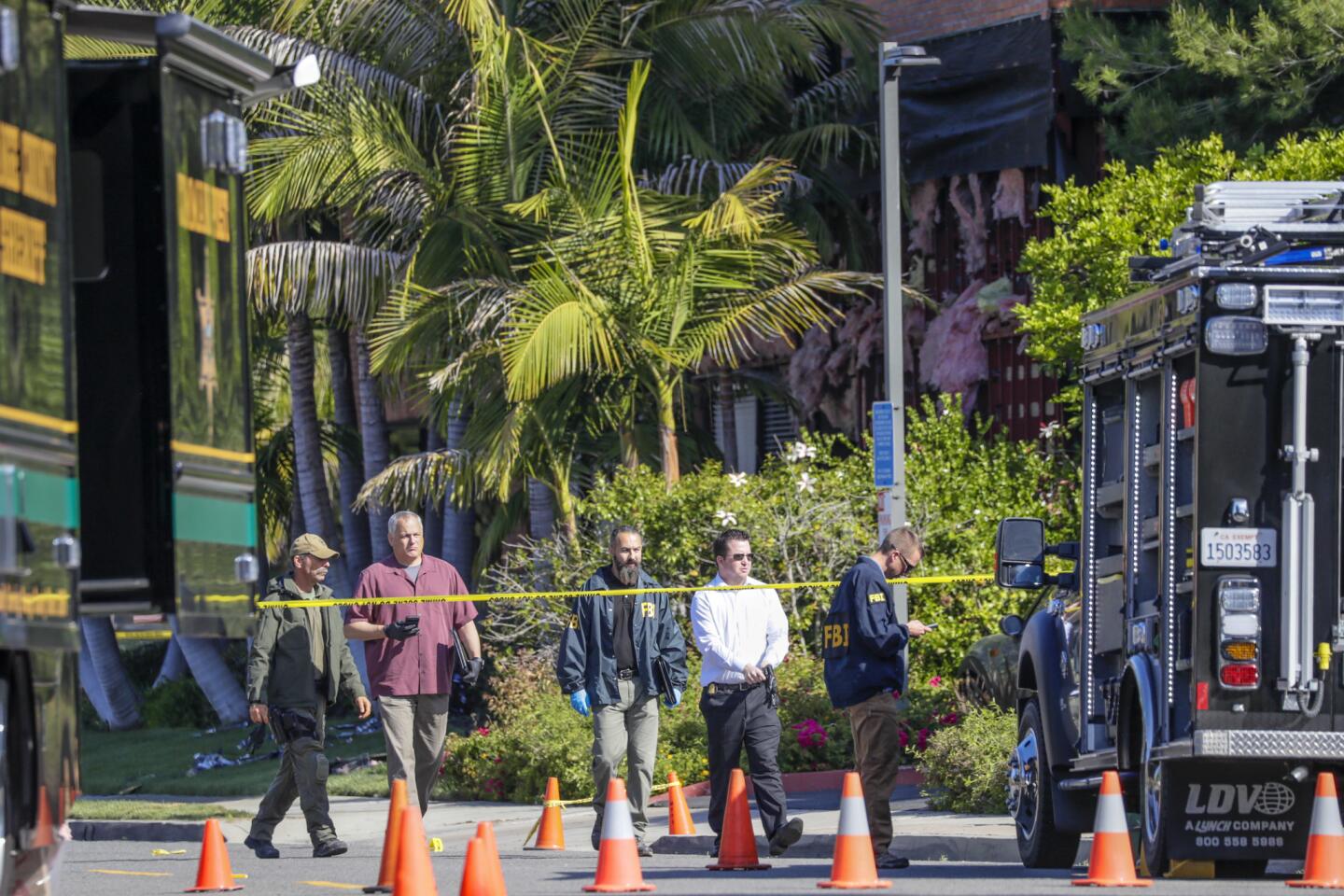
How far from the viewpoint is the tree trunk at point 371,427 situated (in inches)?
1040

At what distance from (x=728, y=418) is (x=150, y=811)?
917 cm

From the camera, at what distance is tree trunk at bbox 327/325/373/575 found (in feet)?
90.4

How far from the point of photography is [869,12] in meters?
24.8

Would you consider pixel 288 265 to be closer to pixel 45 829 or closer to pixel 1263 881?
pixel 1263 881

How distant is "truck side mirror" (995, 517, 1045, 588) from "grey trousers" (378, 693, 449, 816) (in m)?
3.30

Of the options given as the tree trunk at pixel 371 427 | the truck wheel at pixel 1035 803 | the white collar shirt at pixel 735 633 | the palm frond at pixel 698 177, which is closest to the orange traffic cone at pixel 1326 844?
the truck wheel at pixel 1035 803

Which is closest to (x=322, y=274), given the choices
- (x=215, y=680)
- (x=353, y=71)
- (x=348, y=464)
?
(x=353, y=71)

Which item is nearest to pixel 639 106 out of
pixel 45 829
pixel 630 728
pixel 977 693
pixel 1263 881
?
pixel 977 693

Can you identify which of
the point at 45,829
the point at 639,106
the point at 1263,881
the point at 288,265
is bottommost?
the point at 1263,881

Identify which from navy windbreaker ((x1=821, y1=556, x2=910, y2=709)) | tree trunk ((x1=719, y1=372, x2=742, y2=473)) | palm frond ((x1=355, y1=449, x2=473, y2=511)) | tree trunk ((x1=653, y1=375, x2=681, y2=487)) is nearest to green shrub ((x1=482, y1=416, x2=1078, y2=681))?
tree trunk ((x1=653, y1=375, x2=681, y2=487))

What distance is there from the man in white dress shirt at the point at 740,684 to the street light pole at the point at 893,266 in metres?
4.88

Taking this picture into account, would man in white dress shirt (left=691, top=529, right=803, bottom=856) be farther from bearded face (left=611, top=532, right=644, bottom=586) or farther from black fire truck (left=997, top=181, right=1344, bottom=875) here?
black fire truck (left=997, top=181, right=1344, bottom=875)

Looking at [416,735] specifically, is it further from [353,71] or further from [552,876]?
[353,71]

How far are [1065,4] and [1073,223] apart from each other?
4612mm
